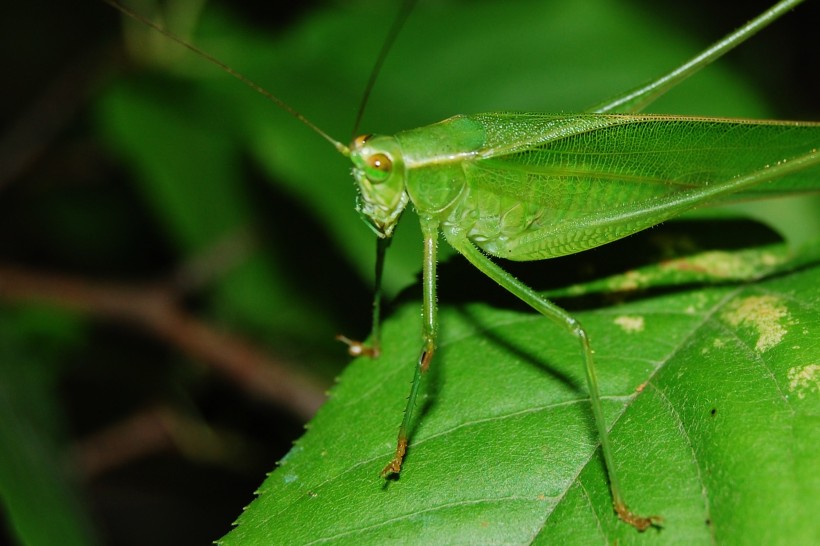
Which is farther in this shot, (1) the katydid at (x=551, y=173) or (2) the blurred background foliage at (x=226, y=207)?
(2) the blurred background foliage at (x=226, y=207)

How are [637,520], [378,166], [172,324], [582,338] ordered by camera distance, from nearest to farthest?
[637,520] < [582,338] < [378,166] < [172,324]

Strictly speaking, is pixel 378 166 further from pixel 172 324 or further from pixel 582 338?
pixel 172 324

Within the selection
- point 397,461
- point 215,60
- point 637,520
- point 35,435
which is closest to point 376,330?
point 397,461

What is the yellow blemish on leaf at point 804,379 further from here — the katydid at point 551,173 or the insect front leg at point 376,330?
the insect front leg at point 376,330

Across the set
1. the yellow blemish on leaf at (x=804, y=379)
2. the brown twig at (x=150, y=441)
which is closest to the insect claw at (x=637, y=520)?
the yellow blemish on leaf at (x=804, y=379)

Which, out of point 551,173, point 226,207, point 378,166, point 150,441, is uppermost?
point 226,207

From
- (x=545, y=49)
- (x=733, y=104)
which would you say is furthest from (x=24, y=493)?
(x=733, y=104)
